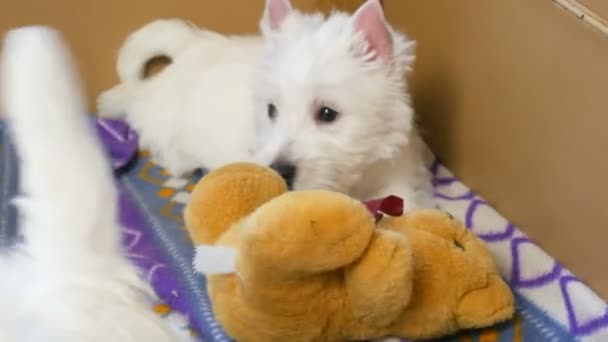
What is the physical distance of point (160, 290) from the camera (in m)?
1.43

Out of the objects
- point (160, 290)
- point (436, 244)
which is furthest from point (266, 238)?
point (160, 290)

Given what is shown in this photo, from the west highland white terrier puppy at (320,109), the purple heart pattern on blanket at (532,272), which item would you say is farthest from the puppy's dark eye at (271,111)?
the purple heart pattern on blanket at (532,272)

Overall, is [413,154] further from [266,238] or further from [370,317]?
[266,238]

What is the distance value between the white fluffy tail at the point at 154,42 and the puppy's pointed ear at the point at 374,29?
25.3 inches

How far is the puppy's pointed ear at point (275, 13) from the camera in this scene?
158 cm

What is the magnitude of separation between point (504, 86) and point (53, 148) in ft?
3.43

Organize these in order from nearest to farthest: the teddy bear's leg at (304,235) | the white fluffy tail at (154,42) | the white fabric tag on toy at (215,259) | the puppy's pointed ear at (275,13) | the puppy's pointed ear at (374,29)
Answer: the teddy bear's leg at (304,235) < the white fabric tag on toy at (215,259) < the puppy's pointed ear at (374,29) < the puppy's pointed ear at (275,13) < the white fluffy tail at (154,42)

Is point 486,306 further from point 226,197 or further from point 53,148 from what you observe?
point 53,148

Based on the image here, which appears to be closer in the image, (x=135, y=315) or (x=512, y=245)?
(x=135, y=315)

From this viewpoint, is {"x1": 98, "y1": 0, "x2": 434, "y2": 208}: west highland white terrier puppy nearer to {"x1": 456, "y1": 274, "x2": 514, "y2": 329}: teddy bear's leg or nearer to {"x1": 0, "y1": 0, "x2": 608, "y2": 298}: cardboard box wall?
{"x1": 0, "y1": 0, "x2": 608, "y2": 298}: cardboard box wall

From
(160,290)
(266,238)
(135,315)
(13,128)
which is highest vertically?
(13,128)

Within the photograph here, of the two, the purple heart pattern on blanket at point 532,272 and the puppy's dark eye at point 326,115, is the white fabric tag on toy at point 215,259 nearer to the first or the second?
the puppy's dark eye at point 326,115

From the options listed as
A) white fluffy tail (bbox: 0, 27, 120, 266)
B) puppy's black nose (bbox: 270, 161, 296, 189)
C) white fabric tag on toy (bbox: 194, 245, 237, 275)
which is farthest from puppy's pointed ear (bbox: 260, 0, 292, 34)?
white fluffy tail (bbox: 0, 27, 120, 266)

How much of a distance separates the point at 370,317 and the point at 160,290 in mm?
423
